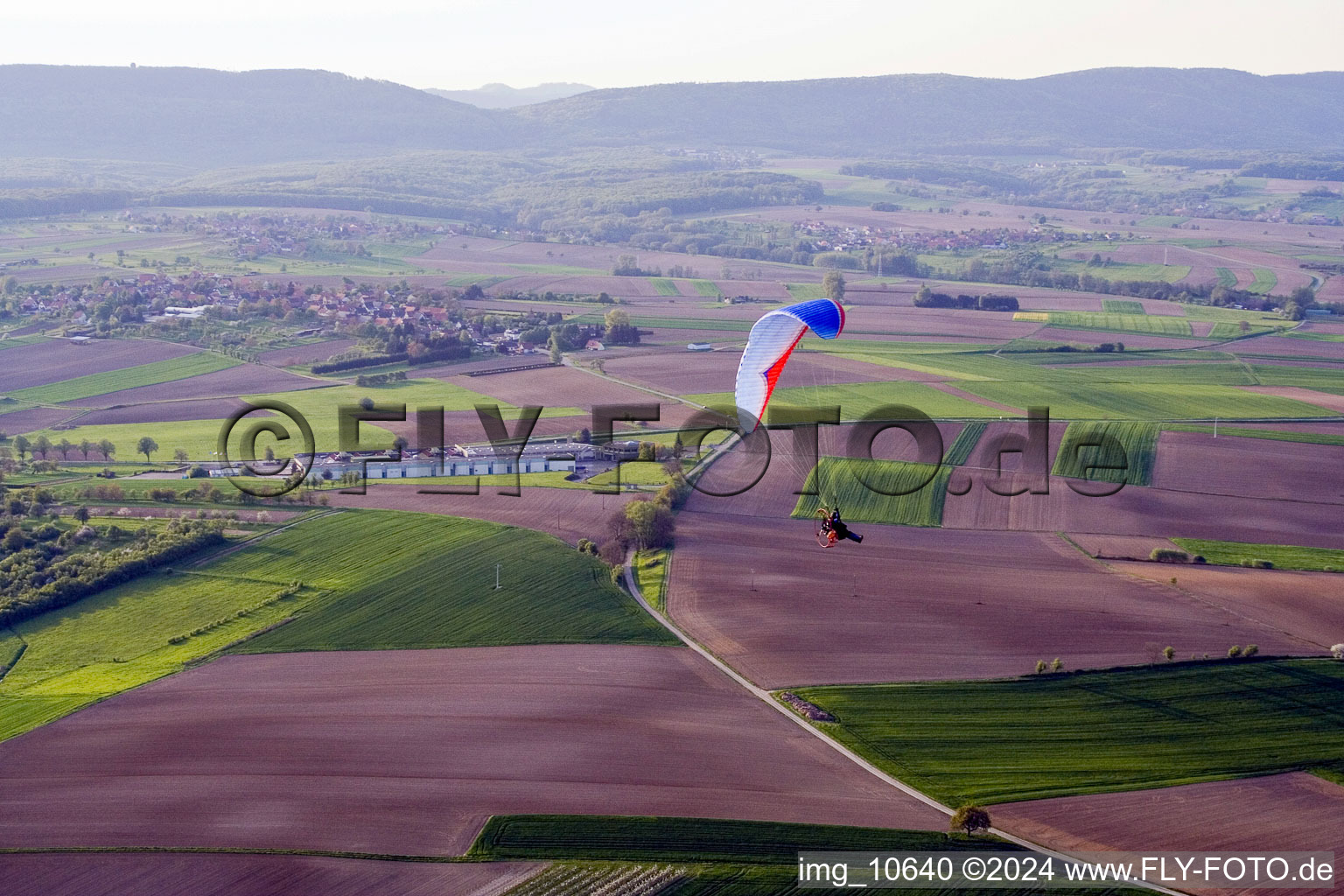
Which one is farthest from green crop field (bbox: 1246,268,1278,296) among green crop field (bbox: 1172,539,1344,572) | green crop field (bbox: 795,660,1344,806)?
green crop field (bbox: 795,660,1344,806)

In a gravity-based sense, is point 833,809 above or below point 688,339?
below

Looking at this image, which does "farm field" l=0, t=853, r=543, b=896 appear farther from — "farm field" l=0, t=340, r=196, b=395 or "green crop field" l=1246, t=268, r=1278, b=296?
"green crop field" l=1246, t=268, r=1278, b=296

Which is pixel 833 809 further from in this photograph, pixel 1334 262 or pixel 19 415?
pixel 1334 262

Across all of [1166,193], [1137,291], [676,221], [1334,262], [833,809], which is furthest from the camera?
[1166,193]

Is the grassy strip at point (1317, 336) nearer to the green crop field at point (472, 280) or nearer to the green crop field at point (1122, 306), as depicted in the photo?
the green crop field at point (1122, 306)

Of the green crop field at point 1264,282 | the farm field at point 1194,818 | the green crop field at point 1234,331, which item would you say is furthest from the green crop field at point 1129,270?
the farm field at point 1194,818

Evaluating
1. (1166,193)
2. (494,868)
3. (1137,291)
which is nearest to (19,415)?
(494,868)
